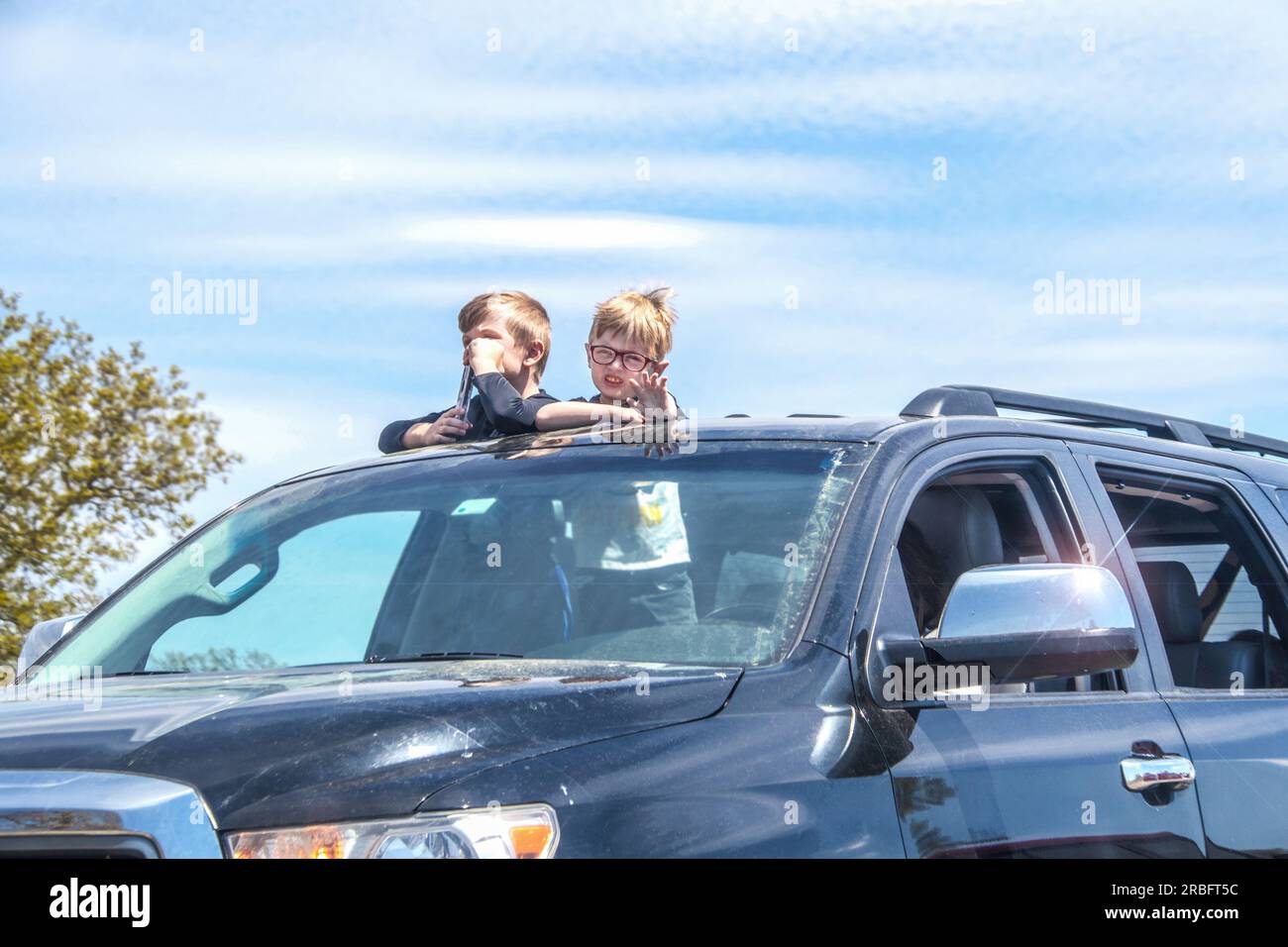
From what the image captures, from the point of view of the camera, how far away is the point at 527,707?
256cm

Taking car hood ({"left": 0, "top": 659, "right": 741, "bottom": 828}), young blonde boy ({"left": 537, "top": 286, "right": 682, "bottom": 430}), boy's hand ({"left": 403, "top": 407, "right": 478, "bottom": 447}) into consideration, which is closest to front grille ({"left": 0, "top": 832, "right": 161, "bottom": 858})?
car hood ({"left": 0, "top": 659, "right": 741, "bottom": 828})

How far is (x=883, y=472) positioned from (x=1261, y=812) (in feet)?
3.92

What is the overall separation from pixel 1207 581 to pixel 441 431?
2.45 metres

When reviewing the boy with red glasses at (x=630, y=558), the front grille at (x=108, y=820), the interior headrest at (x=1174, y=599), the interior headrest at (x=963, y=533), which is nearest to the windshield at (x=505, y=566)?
the boy with red glasses at (x=630, y=558)

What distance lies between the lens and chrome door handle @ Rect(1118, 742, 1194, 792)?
10.7 ft

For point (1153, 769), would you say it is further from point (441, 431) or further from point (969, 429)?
point (441, 431)

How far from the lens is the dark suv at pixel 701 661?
93.0 inches

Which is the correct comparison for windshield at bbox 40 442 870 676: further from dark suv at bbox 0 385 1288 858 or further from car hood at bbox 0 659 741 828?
car hood at bbox 0 659 741 828

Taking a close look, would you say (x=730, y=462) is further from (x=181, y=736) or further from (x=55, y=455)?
(x=55, y=455)

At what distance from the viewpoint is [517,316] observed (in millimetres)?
5055

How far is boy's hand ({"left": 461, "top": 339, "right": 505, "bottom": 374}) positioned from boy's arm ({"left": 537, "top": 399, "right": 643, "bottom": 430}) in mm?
468

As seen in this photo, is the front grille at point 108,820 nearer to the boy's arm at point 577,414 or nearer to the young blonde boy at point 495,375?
the boy's arm at point 577,414

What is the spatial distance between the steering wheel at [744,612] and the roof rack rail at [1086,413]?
94 cm
